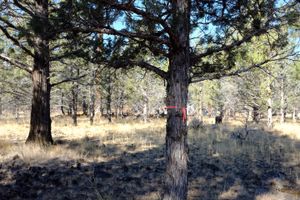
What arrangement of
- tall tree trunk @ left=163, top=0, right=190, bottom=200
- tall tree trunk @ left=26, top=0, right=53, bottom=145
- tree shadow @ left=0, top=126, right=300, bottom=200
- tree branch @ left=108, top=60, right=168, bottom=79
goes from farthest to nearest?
1. tall tree trunk @ left=26, top=0, right=53, bottom=145
2. tree shadow @ left=0, top=126, right=300, bottom=200
3. tree branch @ left=108, top=60, right=168, bottom=79
4. tall tree trunk @ left=163, top=0, right=190, bottom=200

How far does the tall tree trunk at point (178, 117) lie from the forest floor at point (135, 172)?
1864mm

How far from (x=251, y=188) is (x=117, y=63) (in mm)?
4386

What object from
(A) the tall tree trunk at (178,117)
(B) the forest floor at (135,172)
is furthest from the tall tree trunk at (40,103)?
(A) the tall tree trunk at (178,117)

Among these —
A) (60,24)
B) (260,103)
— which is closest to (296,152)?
(60,24)

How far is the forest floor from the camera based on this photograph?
6.00 metres

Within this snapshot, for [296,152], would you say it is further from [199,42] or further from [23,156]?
[23,156]

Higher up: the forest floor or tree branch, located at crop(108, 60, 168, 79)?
tree branch, located at crop(108, 60, 168, 79)

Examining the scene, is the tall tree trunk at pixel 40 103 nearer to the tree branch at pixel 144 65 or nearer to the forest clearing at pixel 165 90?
the forest clearing at pixel 165 90

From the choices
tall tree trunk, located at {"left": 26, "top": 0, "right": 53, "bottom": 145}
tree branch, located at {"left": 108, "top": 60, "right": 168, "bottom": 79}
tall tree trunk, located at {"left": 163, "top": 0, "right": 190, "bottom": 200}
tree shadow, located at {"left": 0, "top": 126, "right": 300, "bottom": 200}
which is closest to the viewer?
tall tree trunk, located at {"left": 163, "top": 0, "right": 190, "bottom": 200}

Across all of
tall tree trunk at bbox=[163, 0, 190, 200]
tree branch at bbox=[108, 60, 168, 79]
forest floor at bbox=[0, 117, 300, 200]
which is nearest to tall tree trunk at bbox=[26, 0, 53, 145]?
forest floor at bbox=[0, 117, 300, 200]

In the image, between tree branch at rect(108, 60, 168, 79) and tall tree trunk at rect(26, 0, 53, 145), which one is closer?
tree branch at rect(108, 60, 168, 79)

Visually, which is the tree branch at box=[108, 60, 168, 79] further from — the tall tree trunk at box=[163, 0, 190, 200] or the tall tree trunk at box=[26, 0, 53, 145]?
the tall tree trunk at box=[26, 0, 53, 145]

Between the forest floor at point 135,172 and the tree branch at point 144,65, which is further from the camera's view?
the forest floor at point 135,172

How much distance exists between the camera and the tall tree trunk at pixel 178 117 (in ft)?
13.1
